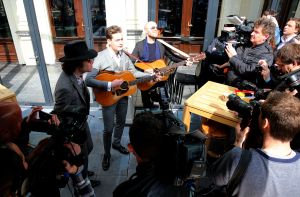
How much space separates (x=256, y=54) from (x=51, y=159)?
2640mm

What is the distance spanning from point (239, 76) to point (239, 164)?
1.97 m

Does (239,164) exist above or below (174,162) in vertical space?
below

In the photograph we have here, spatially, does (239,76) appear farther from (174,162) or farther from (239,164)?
(174,162)

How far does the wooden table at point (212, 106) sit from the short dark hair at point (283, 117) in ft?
3.16

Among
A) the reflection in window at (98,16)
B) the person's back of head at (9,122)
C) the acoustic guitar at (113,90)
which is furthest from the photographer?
the reflection in window at (98,16)

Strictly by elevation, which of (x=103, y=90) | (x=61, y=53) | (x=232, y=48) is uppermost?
(x=232, y=48)

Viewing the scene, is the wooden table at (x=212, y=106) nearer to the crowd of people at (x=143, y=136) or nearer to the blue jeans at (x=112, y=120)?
the crowd of people at (x=143, y=136)

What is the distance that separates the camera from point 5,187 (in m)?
1.50

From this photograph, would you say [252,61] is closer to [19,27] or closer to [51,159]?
[51,159]

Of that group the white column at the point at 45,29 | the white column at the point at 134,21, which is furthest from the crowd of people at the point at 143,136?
the white column at the point at 45,29

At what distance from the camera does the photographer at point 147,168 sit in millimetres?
1277

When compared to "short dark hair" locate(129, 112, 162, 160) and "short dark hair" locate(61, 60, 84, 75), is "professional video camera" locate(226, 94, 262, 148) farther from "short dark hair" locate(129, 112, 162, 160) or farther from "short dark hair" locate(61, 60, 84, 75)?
"short dark hair" locate(61, 60, 84, 75)

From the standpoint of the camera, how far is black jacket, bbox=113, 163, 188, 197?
1.27 meters

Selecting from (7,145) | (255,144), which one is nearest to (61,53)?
(7,145)
